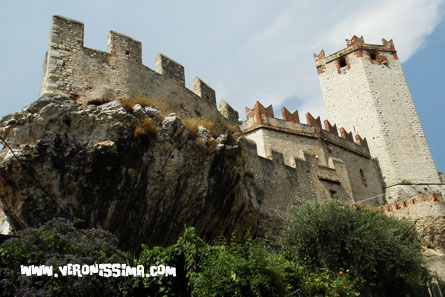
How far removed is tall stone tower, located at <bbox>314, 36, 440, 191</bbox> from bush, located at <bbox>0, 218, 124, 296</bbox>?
71.7 feet

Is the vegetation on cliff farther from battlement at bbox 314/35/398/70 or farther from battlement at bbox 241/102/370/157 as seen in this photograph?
battlement at bbox 314/35/398/70

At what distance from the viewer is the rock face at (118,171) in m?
9.94

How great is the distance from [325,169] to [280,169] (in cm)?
394

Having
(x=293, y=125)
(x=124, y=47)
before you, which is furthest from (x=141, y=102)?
(x=293, y=125)

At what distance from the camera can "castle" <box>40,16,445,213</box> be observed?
1233 centimetres

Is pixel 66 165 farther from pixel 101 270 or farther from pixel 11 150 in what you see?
pixel 101 270

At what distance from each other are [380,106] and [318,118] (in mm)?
5821

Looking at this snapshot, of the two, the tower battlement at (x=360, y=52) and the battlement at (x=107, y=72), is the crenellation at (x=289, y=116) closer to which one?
the tower battlement at (x=360, y=52)

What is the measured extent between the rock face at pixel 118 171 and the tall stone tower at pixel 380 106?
17.1 meters

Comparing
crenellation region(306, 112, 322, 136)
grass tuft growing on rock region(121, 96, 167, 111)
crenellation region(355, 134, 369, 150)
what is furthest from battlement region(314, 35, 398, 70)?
grass tuft growing on rock region(121, 96, 167, 111)

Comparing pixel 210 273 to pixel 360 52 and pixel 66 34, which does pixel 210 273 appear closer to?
pixel 66 34

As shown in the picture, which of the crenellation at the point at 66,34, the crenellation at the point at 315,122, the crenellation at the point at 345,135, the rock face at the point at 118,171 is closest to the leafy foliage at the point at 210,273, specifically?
the rock face at the point at 118,171

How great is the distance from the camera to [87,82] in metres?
12.0

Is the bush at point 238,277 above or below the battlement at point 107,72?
below
